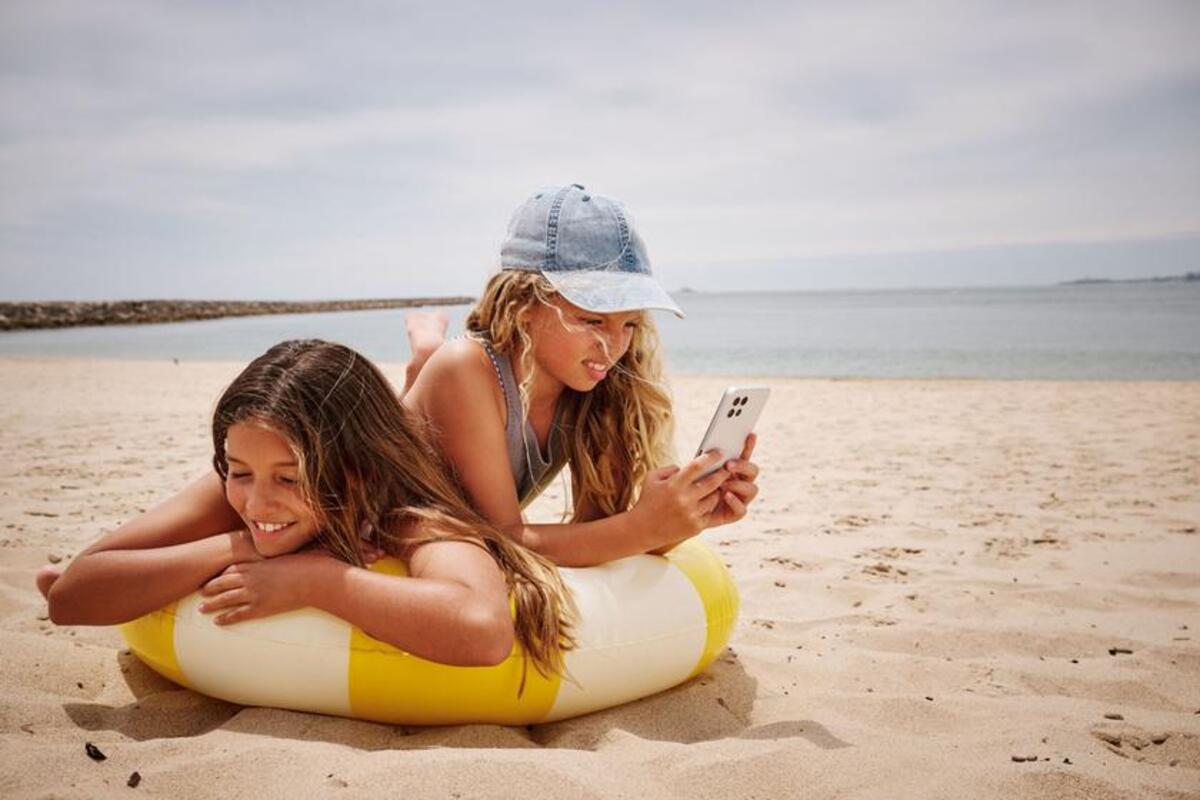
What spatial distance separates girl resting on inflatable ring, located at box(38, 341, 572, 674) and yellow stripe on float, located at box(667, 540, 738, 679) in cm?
54

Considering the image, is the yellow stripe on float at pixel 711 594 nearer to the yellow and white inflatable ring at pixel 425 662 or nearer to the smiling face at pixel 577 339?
the yellow and white inflatable ring at pixel 425 662

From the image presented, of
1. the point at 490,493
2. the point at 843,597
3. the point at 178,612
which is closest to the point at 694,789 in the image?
the point at 490,493

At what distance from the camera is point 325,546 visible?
7.95 feet

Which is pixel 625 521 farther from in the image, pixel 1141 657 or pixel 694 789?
pixel 1141 657

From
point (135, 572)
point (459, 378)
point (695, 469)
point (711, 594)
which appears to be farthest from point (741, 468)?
point (135, 572)

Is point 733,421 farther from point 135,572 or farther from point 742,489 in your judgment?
point 135,572

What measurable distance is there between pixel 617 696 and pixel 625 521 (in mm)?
564

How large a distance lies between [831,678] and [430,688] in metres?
1.47

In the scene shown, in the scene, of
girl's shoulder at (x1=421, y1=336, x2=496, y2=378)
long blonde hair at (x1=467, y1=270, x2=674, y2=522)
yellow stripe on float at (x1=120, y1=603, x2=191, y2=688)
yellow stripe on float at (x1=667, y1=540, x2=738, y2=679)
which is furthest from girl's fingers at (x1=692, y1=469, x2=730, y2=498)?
yellow stripe on float at (x1=120, y1=603, x2=191, y2=688)

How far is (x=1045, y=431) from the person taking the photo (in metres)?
8.39

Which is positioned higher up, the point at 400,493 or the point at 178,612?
the point at 400,493

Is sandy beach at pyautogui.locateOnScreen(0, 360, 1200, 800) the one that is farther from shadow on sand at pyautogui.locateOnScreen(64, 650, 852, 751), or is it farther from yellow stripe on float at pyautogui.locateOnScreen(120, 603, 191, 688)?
yellow stripe on float at pyautogui.locateOnScreen(120, 603, 191, 688)

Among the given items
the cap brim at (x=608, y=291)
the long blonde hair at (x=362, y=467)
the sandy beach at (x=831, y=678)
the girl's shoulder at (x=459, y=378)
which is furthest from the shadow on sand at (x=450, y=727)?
the cap brim at (x=608, y=291)

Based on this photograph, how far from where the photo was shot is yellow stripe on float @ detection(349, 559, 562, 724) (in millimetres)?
2254
